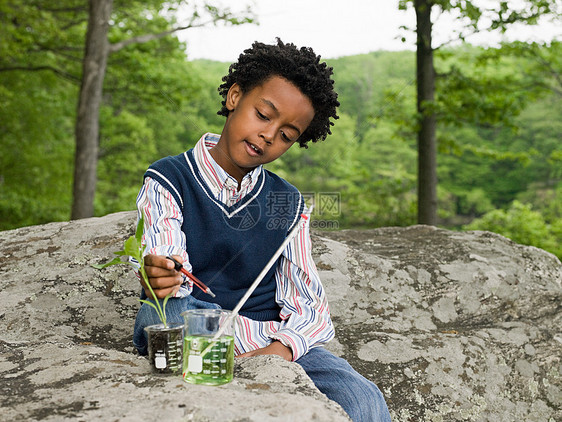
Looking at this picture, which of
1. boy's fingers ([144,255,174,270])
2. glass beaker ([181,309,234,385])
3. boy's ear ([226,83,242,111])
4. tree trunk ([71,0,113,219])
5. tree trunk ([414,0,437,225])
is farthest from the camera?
tree trunk ([71,0,113,219])

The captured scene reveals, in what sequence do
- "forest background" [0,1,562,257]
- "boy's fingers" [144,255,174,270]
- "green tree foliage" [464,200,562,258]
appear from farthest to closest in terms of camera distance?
"green tree foliage" [464,200,562,258] < "forest background" [0,1,562,257] < "boy's fingers" [144,255,174,270]

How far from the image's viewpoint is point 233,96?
2.17m

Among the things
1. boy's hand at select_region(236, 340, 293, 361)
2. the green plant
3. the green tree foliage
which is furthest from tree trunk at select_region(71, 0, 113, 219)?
the green tree foliage

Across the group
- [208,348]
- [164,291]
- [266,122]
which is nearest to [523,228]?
[266,122]

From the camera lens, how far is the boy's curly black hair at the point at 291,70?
2059mm

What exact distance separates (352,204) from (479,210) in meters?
16.5

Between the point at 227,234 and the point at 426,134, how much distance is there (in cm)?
601

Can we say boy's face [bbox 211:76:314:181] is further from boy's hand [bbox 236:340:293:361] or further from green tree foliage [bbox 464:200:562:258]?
green tree foliage [bbox 464:200:562:258]

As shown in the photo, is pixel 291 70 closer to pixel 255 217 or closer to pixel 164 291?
pixel 255 217

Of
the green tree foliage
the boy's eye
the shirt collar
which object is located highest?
the boy's eye

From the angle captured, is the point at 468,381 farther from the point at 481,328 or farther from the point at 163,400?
the point at 163,400

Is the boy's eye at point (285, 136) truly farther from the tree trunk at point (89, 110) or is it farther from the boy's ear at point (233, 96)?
the tree trunk at point (89, 110)

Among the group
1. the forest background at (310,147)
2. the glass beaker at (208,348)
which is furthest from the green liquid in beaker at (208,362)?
the forest background at (310,147)

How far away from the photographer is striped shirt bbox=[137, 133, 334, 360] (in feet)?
6.08
